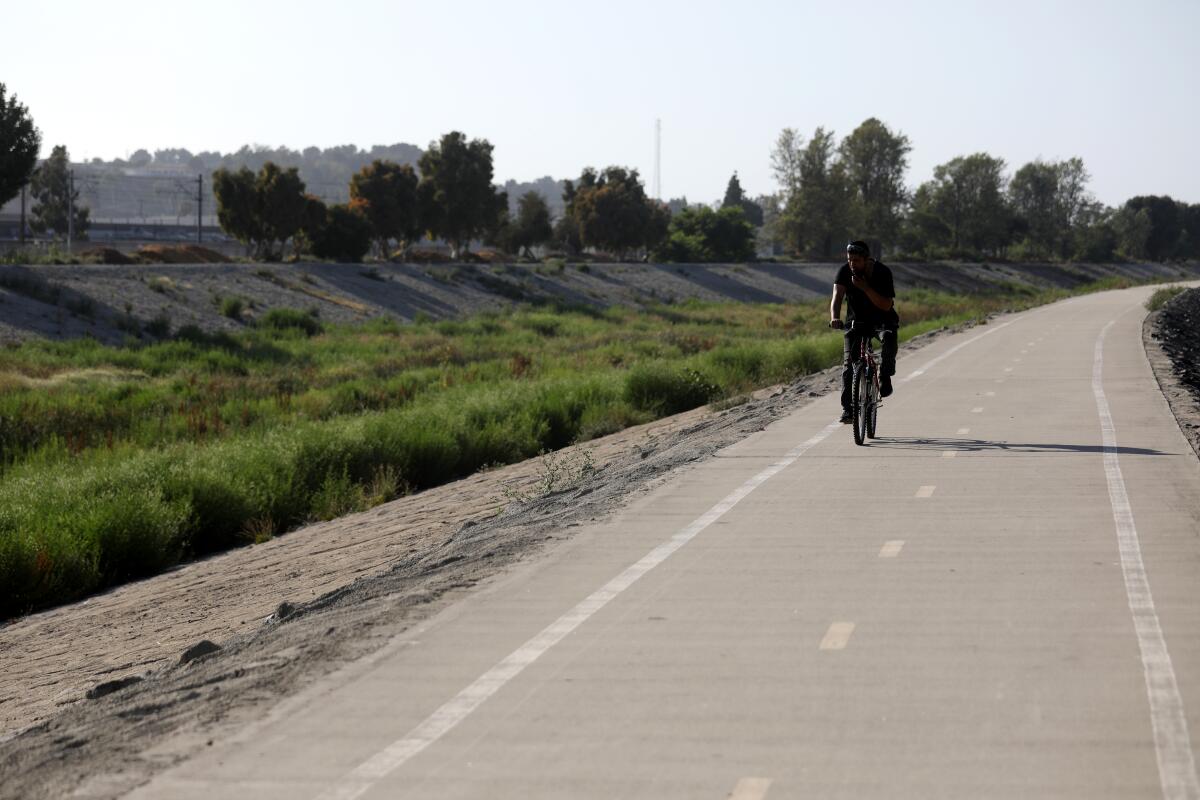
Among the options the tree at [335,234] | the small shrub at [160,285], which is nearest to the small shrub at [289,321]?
the small shrub at [160,285]

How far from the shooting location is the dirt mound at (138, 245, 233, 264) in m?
78.9

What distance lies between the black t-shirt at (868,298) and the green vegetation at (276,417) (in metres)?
6.29

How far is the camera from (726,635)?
7.43 metres

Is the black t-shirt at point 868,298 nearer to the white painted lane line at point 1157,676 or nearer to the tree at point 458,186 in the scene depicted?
the white painted lane line at point 1157,676

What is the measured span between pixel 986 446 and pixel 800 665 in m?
9.35

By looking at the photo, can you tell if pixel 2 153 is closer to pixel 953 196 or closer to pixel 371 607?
pixel 371 607

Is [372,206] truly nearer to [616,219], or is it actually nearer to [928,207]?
[616,219]

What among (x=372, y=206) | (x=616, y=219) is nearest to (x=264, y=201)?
(x=372, y=206)

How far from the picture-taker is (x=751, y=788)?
5133 millimetres

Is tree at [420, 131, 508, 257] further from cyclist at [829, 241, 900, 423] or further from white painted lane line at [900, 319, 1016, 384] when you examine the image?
cyclist at [829, 241, 900, 423]

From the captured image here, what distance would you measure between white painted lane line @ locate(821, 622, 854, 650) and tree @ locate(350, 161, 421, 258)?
284 ft

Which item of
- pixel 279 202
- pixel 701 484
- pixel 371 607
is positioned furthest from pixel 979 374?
pixel 279 202

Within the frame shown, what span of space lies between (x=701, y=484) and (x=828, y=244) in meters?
128

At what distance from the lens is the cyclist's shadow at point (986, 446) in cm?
1508
